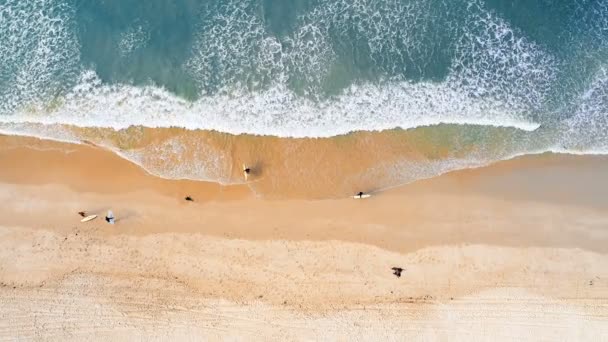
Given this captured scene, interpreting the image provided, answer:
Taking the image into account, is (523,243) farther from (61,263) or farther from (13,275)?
(13,275)

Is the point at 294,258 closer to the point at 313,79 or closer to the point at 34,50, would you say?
the point at 313,79

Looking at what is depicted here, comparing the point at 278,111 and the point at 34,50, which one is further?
the point at 34,50

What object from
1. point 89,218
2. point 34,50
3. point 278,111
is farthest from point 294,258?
point 34,50

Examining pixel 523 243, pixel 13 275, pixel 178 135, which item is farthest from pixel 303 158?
pixel 13 275

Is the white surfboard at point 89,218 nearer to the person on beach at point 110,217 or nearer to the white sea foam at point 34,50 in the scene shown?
the person on beach at point 110,217

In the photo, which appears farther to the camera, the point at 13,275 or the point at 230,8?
the point at 230,8

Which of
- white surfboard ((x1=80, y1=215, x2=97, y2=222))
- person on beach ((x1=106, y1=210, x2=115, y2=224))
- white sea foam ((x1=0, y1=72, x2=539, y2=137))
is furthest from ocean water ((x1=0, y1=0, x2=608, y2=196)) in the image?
white surfboard ((x1=80, y1=215, x2=97, y2=222))

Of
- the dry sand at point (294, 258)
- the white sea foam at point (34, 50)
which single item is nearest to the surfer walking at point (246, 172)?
the dry sand at point (294, 258)
